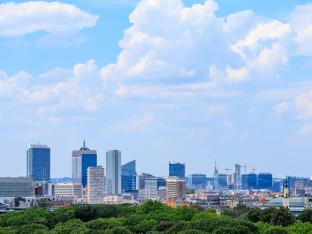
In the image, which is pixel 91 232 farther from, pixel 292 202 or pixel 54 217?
pixel 292 202

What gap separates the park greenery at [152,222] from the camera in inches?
2697

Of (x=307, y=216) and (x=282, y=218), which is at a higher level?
(x=282, y=218)

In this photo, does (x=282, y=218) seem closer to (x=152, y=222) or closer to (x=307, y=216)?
(x=307, y=216)

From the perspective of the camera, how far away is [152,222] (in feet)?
272

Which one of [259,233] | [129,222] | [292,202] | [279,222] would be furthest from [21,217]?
[292,202]

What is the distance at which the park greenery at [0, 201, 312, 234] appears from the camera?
225 feet

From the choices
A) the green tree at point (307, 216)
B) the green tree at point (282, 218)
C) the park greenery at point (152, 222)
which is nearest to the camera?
the park greenery at point (152, 222)

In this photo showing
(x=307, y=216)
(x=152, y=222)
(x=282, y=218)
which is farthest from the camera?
(x=307, y=216)

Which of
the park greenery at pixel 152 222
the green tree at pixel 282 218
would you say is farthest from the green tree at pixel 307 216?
the green tree at pixel 282 218

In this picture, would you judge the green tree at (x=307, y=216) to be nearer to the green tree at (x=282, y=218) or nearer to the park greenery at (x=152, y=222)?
the park greenery at (x=152, y=222)

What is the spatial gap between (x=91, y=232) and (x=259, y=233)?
12.4 m

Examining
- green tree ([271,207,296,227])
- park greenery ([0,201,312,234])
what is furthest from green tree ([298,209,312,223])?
green tree ([271,207,296,227])

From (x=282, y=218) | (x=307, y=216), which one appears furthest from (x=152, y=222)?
(x=307, y=216)

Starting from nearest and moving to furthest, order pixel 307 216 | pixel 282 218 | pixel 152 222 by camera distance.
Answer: pixel 152 222
pixel 282 218
pixel 307 216
